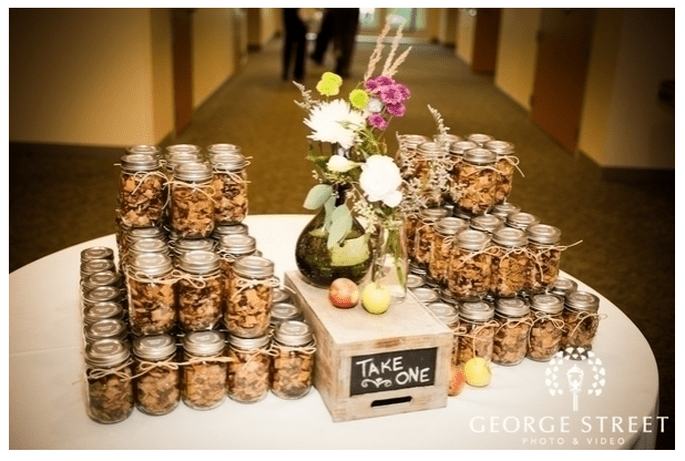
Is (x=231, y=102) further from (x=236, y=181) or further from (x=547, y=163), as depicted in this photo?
(x=236, y=181)

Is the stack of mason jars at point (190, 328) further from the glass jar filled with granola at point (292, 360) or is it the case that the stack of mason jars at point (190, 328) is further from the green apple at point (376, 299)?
the green apple at point (376, 299)

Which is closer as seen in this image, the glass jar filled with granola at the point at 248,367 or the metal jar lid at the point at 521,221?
the glass jar filled with granola at the point at 248,367

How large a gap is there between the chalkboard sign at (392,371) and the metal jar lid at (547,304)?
313 mm

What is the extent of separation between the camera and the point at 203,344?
4.48 ft

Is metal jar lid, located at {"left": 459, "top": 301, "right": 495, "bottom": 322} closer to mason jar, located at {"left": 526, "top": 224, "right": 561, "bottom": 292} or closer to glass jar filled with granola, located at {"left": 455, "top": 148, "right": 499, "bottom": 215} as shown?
mason jar, located at {"left": 526, "top": 224, "right": 561, "bottom": 292}

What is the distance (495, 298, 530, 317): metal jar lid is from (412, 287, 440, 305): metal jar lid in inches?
5.2

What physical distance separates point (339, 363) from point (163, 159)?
668 mm

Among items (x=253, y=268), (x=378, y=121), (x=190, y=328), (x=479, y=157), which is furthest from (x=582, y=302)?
(x=190, y=328)

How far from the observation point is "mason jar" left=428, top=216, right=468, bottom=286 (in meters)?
1.66

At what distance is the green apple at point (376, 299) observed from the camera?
1474 mm

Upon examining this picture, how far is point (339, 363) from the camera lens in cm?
136

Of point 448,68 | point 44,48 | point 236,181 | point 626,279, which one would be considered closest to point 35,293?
point 236,181

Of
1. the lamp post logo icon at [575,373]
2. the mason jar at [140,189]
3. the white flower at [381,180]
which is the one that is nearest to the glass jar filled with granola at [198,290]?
the mason jar at [140,189]

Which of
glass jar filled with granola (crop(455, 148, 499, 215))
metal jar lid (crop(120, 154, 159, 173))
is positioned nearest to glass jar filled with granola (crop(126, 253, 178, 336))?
metal jar lid (crop(120, 154, 159, 173))
